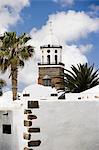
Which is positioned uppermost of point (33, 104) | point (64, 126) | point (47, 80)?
point (47, 80)

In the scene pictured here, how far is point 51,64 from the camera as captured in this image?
188 ft

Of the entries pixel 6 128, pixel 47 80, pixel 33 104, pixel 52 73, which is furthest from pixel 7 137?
pixel 52 73

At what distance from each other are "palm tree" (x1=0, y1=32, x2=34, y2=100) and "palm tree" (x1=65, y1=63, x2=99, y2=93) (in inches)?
510

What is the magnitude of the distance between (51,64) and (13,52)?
92.5 feet

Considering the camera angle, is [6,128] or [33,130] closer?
[33,130]

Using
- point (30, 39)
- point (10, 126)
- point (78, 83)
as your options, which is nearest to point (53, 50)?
point (78, 83)

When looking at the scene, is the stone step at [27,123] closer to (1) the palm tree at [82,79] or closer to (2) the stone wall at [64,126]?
(2) the stone wall at [64,126]

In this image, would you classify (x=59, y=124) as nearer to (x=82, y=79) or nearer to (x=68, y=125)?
(x=68, y=125)

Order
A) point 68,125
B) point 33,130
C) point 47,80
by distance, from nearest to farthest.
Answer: point 33,130 < point 68,125 < point 47,80

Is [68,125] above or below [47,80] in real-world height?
below

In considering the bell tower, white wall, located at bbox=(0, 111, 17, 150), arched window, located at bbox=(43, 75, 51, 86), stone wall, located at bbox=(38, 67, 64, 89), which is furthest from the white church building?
arched window, located at bbox=(43, 75, 51, 86)

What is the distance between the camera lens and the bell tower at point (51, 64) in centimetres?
5675

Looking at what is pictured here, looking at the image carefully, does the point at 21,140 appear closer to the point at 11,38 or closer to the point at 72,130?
the point at 72,130

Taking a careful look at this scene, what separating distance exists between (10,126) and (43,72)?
40.5m
